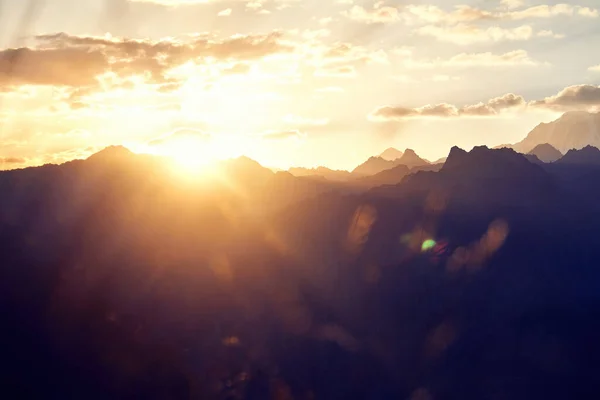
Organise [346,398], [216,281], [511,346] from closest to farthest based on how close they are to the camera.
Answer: [346,398], [511,346], [216,281]

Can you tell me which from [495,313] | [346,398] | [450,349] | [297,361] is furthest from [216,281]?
[495,313]

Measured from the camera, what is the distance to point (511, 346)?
17488cm

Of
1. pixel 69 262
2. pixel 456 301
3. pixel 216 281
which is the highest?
pixel 69 262

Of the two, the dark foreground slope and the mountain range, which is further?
the dark foreground slope

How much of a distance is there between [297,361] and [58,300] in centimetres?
6653

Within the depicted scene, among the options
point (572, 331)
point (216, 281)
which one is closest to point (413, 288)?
point (572, 331)

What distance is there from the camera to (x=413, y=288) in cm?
19950

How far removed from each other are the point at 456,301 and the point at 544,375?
110ft

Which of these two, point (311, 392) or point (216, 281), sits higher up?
point (216, 281)

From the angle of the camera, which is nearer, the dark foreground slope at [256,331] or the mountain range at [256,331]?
the mountain range at [256,331]

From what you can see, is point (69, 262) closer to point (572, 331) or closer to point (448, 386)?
point (448, 386)

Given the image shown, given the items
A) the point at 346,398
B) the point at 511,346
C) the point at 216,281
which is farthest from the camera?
the point at 216,281

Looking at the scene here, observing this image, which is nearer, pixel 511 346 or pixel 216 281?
pixel 511 346

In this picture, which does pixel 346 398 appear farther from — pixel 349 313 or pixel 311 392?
pixel 349 313
